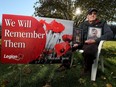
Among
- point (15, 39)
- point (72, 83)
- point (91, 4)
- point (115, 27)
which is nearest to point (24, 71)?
point (72, 83)

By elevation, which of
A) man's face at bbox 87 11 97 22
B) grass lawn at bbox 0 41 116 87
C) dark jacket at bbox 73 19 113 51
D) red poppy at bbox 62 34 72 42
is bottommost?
grass lawn at bbox 0 41 116 87

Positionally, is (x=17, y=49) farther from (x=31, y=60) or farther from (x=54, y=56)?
(x=54, y=56)

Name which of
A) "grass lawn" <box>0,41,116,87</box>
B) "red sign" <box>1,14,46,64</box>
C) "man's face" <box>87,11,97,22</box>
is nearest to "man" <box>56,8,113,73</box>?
"man's face" <box>87,11,97,22</box>

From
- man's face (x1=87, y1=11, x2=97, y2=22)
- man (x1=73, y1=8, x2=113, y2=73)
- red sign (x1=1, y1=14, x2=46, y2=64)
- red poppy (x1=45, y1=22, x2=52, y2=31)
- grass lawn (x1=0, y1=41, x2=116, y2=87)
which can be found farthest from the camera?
man's face (x1=87, y1=11, x2=97, y2=22)

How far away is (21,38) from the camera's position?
573 cm

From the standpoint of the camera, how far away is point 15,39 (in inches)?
225

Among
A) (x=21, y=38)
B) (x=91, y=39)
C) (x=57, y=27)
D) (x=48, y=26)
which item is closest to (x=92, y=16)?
(x=91, y=39)

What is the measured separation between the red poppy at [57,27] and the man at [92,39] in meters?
0.64

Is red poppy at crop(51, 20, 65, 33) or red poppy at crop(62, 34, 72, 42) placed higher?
red poppy at crop(51, 20, 65, 33)

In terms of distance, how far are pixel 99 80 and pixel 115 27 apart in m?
48.6

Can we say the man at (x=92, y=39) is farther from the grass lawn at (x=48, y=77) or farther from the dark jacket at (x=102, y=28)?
the grass lawn at (x=48, y=77)

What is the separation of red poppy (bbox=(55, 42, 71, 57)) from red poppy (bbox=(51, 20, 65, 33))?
0.84ft

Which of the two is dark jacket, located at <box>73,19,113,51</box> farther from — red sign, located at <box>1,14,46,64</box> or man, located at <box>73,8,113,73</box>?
red sign, located at <box>1,14,46,64</box>

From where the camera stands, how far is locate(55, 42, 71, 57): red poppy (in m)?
6.09
